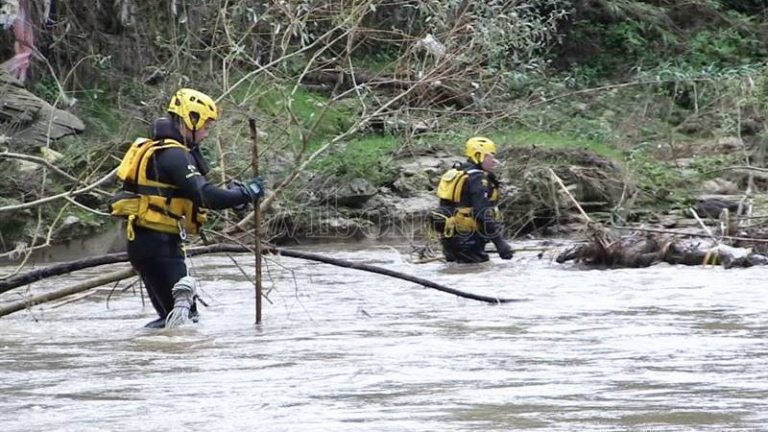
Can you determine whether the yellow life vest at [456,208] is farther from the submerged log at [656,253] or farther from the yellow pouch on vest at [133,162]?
the yellow pouch on vest at [133,162]

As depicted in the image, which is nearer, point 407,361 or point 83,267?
point 407,361

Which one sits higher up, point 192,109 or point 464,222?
point 192,109

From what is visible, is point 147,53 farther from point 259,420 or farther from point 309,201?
point 259,420

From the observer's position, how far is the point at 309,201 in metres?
21.2

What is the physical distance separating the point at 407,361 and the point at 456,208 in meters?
8.20

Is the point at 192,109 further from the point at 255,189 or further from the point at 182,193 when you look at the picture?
the point at 255,189

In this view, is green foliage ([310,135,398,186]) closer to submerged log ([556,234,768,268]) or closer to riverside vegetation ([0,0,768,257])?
riverside vegetation ([0,0,768,257])

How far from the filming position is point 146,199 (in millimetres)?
9703

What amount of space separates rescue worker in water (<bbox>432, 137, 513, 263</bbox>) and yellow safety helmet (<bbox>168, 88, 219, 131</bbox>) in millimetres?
6653

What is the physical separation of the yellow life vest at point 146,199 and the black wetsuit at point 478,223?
21.7ft

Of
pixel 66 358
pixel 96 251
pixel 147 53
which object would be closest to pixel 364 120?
pixel 66 358

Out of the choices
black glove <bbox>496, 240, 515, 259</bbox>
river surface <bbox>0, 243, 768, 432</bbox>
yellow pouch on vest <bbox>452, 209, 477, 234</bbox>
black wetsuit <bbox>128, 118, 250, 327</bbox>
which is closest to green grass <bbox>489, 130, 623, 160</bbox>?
yellow pouch on vest <bbox>452, 209, 477, 234</bbox>

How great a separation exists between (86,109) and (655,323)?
44.0ft

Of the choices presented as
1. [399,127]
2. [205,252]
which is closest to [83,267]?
[205,252]
